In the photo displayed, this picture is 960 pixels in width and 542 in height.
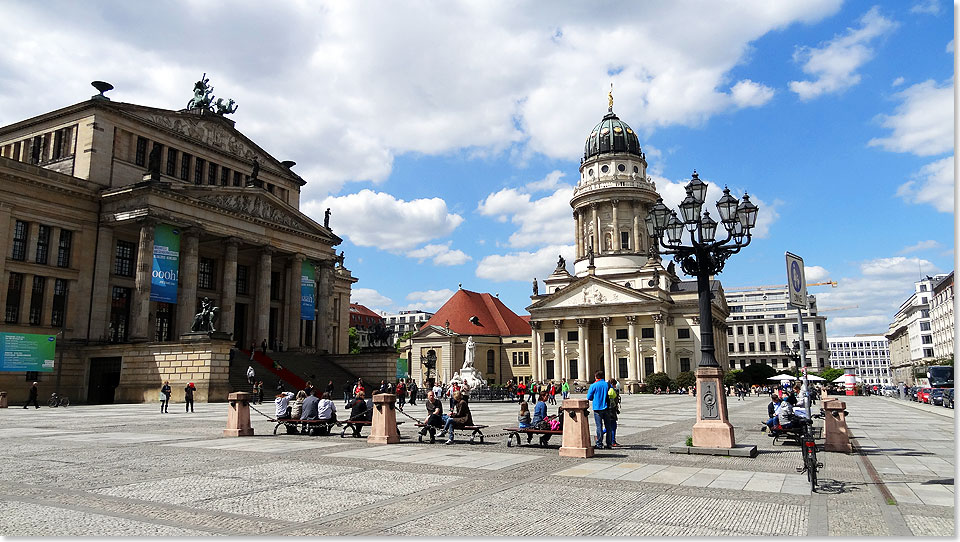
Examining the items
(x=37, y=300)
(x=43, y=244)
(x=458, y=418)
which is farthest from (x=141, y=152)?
(x=458, y=418)

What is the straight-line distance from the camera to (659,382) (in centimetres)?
7925

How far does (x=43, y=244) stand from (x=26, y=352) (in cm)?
728

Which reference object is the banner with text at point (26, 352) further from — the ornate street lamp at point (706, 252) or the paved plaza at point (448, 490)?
the ornate street lamp at point (706, 252)

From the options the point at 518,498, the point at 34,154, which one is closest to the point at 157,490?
the point at 518,498

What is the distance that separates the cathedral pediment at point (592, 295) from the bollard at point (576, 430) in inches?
2915

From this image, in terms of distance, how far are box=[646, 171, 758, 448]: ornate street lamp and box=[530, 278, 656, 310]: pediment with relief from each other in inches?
2825

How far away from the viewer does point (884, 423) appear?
26.2m

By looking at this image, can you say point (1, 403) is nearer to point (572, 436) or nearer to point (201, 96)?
point (201, 96)

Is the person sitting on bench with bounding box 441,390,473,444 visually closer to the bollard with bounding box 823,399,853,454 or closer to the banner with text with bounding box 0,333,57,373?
the bollard with bounding box 823,399,853,454

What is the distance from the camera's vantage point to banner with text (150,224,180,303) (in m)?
41.0

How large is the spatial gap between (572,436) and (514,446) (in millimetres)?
2436

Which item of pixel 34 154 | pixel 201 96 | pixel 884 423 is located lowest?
pixel 884 423

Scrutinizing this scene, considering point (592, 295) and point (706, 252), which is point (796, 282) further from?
point (592, 295)

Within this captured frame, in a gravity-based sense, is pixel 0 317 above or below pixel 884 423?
above
